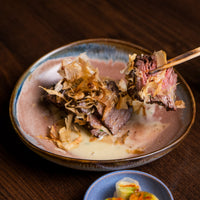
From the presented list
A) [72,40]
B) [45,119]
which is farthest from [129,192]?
[72,40]

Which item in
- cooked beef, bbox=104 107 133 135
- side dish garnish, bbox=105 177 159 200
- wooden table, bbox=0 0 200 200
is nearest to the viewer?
side dish garnish, bbox=105 177 159 200

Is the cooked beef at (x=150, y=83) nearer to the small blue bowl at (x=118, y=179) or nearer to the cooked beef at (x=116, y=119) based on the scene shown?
the cooked beef at (x=116, y=119)

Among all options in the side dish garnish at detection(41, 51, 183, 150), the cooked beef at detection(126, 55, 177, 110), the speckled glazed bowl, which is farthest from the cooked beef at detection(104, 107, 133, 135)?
the speckled glazed bowl

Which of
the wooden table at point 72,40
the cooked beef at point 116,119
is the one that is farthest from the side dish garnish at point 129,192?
the cooked beef at point 116,119

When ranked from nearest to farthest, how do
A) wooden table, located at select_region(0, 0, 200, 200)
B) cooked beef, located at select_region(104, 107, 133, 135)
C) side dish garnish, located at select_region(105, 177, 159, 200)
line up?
1. side dish garnish, located at select_region(105, 177, 159, 200)
2. wooden table, located at select_region(0, 0, 200, 200)
3. cooked beef, located at select_region(104, 107, 133, 135)

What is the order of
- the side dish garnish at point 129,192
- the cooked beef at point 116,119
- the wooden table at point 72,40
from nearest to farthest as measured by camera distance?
1. the side dish garnish at point 129,192
2. the wooden table at point 72,40
3. the cooked beef at point 116,119

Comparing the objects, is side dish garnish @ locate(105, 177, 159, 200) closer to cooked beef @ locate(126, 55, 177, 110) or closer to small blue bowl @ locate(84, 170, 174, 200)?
small blue bowl @ locate(84, 170, 174, 200)

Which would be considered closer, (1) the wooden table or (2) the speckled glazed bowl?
(2) the speckled glazed bowl
